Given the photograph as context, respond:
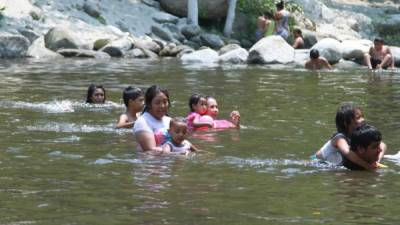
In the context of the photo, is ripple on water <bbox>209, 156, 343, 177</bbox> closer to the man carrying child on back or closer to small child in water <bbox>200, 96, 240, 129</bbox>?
the man carrying child on back

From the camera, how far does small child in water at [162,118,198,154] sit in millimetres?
9680

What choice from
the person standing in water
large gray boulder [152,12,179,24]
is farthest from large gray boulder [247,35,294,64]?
large gray boulder [152,12,179,24]

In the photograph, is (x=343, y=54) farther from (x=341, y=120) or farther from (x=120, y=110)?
(x=341, y=120)

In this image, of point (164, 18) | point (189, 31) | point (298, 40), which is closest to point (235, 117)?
point (298, 40)

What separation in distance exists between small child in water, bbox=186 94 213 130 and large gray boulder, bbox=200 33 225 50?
17938 mm

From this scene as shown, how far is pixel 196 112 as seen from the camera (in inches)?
500

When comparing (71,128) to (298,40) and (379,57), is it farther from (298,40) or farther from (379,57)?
(298,40)

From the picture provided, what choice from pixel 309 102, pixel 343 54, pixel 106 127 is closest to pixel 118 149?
pixel 106 127

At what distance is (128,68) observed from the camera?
75.3 ft

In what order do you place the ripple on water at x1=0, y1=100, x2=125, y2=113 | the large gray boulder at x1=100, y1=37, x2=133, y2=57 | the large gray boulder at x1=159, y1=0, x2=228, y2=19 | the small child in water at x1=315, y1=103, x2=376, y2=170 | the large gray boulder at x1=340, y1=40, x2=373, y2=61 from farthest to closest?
the large gray boulder at x1=159, y1=0, x2=228, y2=19 → the large gray boulder at x1=340, y1=40, x2=373, y2=61 → the large gray boulder at x1=100, y1=37, x2=133, y2=57 → the ripple on water at x1=0, y1=100, x2=125, y2=113 → the small child in water at x1=315, y1=103, x2=376, y2=170

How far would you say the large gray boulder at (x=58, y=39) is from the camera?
26891mm

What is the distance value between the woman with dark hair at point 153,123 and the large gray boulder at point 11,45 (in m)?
15.9

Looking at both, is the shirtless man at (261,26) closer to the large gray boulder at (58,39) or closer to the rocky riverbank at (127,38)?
the rocky riverbank at (127,38)

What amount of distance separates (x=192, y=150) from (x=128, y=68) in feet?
43.4
